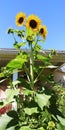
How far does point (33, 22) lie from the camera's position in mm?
3551

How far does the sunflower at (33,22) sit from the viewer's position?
3.54 metres

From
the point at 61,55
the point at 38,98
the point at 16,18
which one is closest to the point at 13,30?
the point at 16,18

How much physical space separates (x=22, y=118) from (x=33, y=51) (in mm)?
645

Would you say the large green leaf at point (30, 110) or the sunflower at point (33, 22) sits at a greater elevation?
the sunflower at point (33, 22)

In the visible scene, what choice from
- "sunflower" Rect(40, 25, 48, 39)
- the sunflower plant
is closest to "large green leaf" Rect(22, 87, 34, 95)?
the sunflower plant

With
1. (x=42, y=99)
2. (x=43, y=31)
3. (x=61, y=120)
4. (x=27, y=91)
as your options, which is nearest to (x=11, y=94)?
(x=27, y=91)

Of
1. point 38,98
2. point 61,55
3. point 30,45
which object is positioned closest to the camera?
point 38,98

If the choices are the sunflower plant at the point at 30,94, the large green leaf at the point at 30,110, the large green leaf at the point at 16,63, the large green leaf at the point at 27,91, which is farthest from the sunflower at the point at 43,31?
the large green leaf at the point at 30,110

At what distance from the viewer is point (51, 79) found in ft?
12.5

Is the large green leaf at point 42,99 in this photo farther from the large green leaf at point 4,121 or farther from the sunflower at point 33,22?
the sunflower at point 33,22

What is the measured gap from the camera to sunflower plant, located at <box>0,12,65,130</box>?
11.0 feet

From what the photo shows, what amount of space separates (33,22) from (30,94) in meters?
0.67

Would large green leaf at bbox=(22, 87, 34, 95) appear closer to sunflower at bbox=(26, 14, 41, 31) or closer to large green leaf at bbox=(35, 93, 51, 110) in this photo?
large green leaf at bbox=(35, 93, 51, 110)

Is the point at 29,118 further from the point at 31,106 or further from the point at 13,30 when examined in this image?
the point at 13,30
